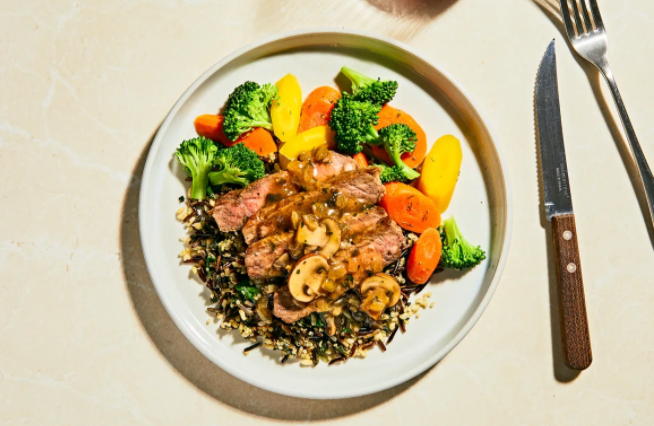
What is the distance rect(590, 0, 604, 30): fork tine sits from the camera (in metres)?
3.76

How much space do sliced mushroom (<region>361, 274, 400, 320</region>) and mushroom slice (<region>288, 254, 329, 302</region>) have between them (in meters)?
0.32

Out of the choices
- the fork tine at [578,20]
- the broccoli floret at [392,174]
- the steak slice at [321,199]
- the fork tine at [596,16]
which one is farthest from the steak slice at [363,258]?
the fork tine at [596,16]

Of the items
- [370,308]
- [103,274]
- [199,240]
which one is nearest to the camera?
[370,308]

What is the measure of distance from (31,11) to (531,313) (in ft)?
15.7

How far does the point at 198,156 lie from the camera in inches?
130

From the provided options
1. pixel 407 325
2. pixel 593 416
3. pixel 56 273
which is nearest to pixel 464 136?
pixel 407 325

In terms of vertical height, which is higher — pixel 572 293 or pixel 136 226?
pixel 572 293

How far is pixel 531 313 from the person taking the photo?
3.79 meters

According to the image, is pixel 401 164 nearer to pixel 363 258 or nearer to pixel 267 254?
pixel 363 258

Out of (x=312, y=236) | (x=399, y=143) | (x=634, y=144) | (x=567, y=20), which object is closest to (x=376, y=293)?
(x=312, y=236)

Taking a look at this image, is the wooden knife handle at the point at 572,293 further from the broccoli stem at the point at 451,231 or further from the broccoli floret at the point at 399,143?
the broccoli floret at the point at 399,143

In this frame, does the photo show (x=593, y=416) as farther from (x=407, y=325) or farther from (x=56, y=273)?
(x=56, y=273)

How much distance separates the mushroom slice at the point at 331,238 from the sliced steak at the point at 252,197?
0.42 m

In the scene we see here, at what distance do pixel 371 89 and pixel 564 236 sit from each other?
1913mm
